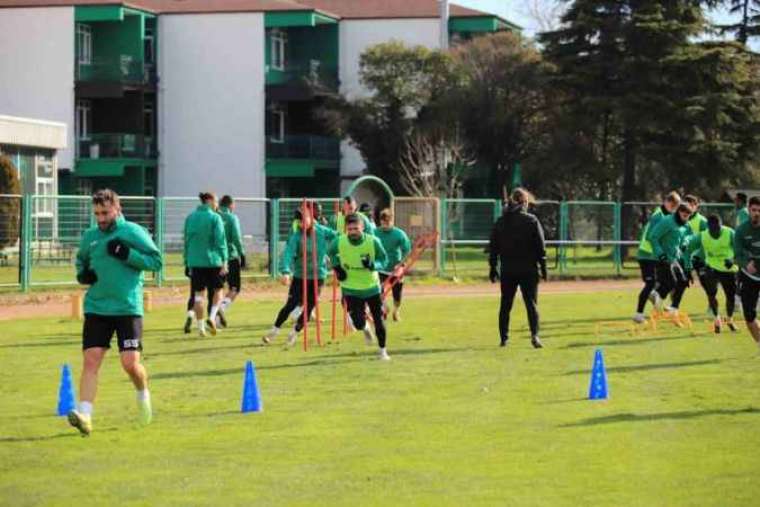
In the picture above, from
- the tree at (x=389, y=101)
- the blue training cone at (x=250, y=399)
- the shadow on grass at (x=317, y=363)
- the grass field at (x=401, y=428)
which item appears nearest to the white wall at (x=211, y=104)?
the tree at (x=389, y=101)

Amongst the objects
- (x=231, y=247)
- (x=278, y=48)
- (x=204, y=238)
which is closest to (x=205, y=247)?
(x=204, y=238)

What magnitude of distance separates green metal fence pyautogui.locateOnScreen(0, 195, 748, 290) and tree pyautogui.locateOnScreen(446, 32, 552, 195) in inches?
461

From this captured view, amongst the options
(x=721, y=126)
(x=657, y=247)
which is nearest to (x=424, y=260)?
(x=721, y=126)

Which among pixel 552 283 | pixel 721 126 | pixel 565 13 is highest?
pixel 565 13

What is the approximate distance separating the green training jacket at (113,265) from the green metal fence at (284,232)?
Answer: 2140 centimetres

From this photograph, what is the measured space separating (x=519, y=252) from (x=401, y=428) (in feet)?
25.3

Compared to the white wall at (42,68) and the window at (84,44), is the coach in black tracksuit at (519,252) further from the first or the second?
the window at (84,44)

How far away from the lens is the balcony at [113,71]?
6488 centimetres

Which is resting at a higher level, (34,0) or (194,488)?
(34,0)

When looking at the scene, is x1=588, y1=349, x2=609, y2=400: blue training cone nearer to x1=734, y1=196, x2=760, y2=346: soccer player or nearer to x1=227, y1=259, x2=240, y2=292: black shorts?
x1=734, y1=196, x2=760, y2=346: soccer player

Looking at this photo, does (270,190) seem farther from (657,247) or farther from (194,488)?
(194,488)

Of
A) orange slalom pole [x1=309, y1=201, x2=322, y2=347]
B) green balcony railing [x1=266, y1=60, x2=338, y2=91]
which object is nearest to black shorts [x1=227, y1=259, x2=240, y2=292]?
orange slalom pole [x1=309, y1=201, x2=322, y2=347]

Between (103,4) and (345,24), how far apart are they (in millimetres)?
12162

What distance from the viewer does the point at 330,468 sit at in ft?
36.4
